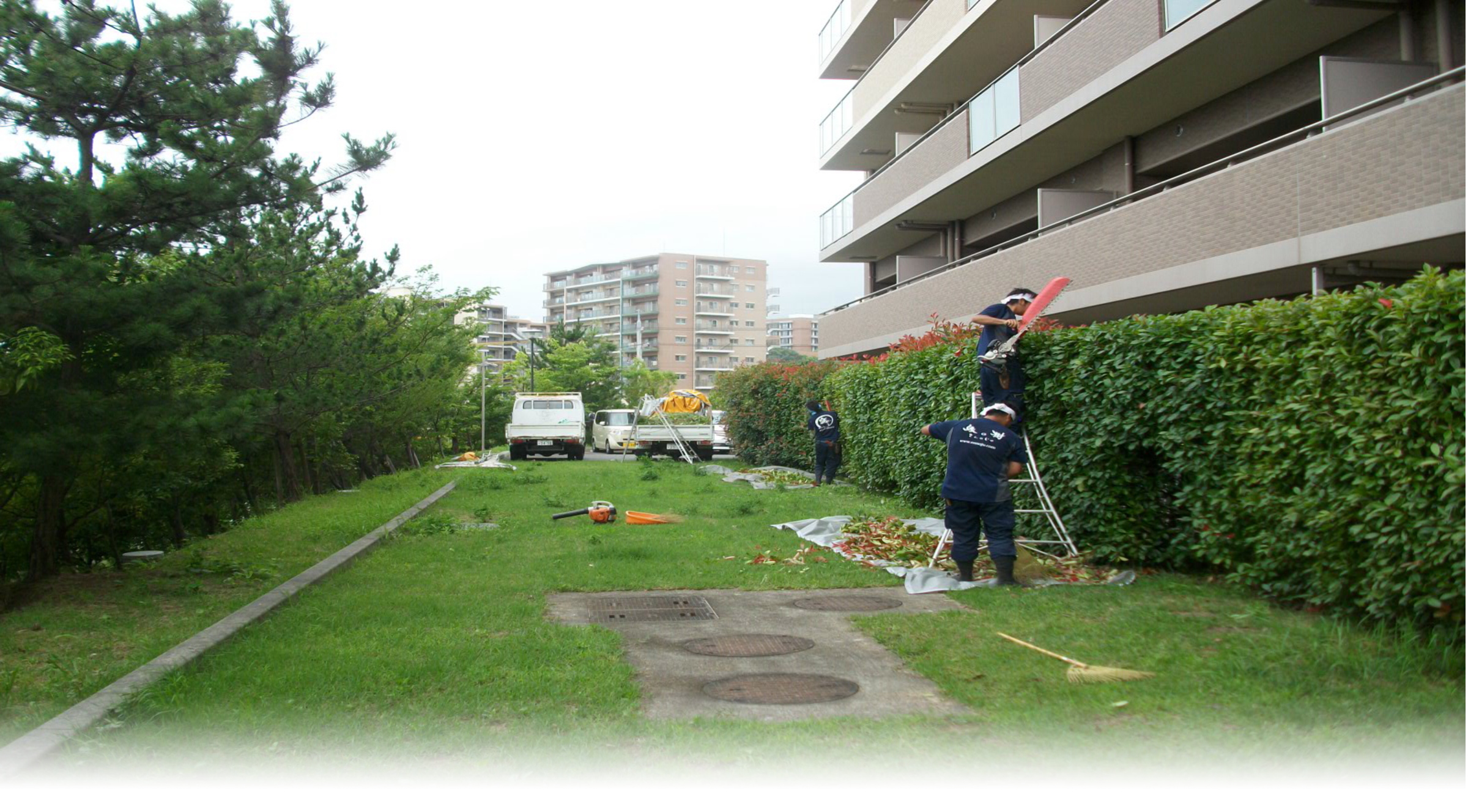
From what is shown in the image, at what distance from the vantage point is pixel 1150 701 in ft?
15.2

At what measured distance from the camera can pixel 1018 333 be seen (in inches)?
350

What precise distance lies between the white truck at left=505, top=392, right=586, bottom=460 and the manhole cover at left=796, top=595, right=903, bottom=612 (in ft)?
82.1

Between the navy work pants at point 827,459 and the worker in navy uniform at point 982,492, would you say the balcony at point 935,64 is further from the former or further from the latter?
the worker in navy uniform at point 982,492

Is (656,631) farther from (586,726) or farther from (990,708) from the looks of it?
(990,708)

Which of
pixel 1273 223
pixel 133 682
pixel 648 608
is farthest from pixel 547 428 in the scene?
pixel 133 682

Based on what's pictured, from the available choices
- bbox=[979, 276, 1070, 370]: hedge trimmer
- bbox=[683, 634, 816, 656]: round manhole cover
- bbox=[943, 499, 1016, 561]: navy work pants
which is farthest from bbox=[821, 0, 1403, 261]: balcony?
bbox=[683, 634, 816, 656]: round manhole cover

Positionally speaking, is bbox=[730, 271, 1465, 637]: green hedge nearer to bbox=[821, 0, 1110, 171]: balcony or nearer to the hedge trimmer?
the hedge trimmer

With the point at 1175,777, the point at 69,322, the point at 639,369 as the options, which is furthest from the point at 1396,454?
the point at 639,369

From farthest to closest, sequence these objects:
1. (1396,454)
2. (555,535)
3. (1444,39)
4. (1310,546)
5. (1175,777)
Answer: (555,535), (1444,39), (1310,546), (1396,454), (1175,777)

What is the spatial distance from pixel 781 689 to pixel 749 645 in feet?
3.47

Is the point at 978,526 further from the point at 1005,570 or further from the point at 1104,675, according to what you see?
the point at 1104,675

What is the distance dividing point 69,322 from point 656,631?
467cm

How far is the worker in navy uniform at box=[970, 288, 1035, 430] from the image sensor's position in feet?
29.9

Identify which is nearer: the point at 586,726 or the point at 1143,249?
the point at 586,726
